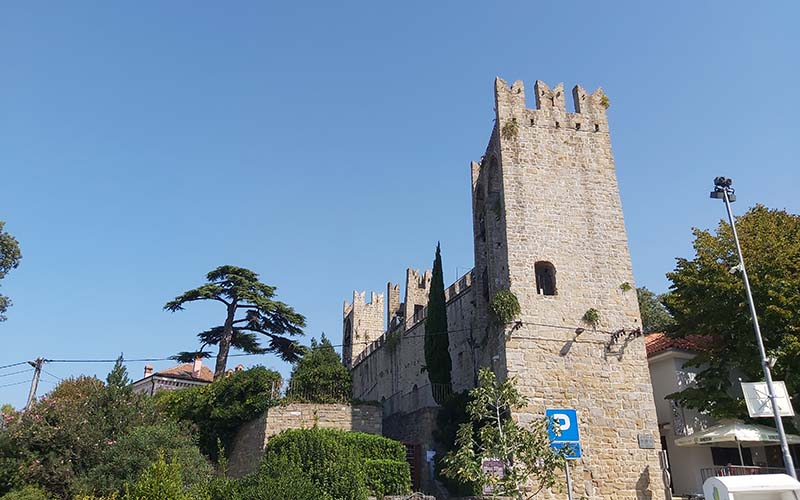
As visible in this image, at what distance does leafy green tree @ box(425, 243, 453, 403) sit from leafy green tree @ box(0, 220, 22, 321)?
67.0 ft

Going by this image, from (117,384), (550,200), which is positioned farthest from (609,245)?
(117,384)

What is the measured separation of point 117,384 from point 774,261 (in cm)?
2097

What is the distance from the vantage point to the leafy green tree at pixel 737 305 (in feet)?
55.6

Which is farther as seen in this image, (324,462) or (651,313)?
(651,313)

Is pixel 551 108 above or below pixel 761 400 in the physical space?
above

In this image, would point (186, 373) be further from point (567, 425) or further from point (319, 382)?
point (567, 425)

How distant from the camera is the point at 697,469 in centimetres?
1938

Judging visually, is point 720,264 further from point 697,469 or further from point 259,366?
point 259,366

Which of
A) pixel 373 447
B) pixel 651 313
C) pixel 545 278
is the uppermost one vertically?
pixel 651 313

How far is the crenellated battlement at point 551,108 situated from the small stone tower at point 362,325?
2432 centimetres

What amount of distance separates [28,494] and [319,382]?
8573mm

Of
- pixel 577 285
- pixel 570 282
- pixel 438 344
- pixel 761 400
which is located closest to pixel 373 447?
pixel 438 344

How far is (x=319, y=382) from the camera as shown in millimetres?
19547

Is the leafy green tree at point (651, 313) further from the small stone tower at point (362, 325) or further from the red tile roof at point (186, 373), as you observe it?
the red tile roof at point (186, 373)
